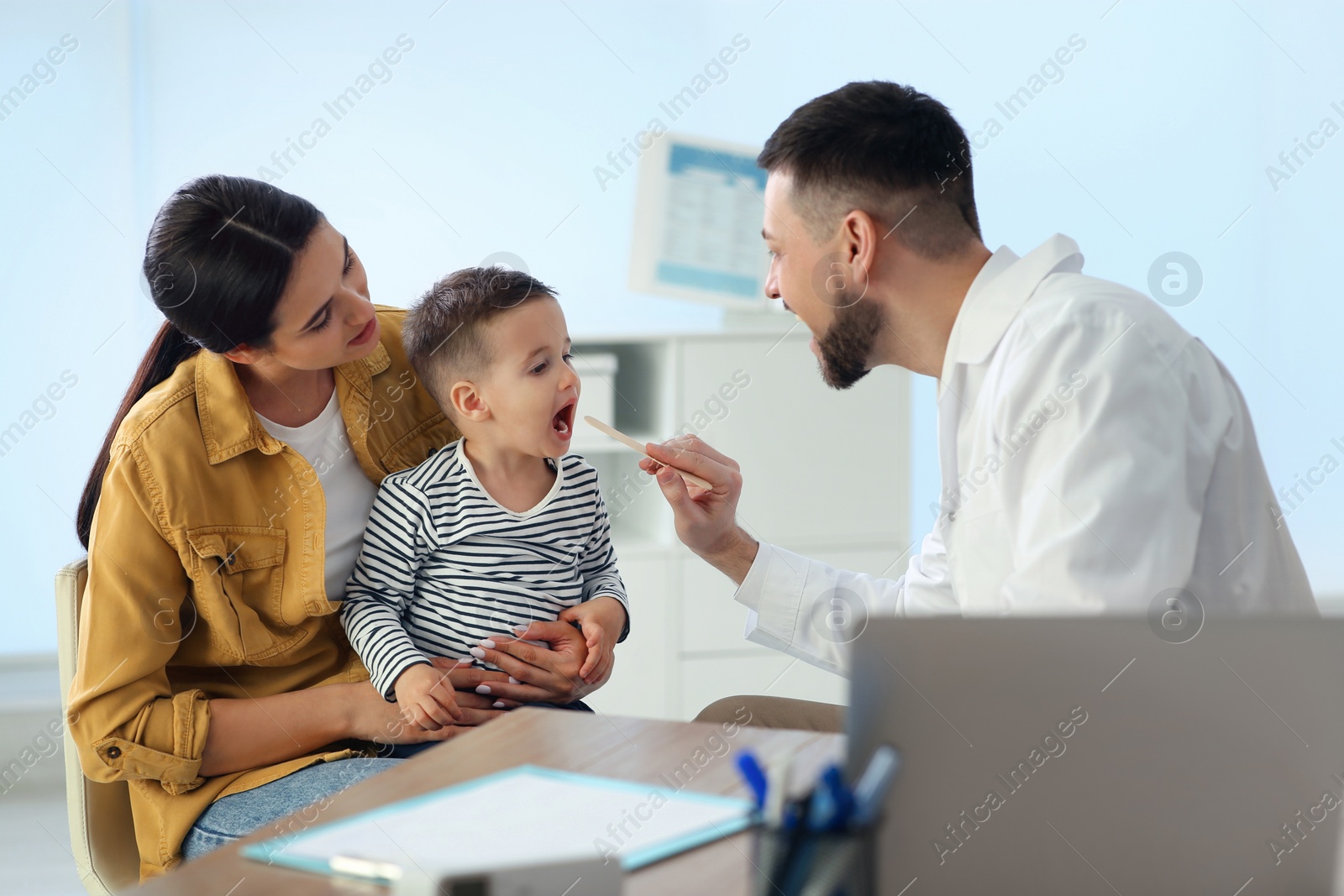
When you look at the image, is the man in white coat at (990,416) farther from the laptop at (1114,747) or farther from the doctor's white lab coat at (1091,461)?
the laptop at (1114,747)

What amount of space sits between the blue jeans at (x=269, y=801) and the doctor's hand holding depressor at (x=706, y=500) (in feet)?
1.77

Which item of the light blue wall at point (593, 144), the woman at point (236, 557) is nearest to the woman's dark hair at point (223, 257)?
the woman at point (236, 557)

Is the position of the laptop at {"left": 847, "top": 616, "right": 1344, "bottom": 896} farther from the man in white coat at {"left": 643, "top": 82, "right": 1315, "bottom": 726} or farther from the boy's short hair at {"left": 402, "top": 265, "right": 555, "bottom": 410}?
the boy's short hair at {"left": 402, "top": 265, "right": 555, "bottom": 410}

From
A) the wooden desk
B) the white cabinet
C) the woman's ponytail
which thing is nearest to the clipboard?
the wooden desk

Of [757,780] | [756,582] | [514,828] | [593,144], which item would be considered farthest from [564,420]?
[593,144]

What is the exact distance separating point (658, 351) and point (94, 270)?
155 centimetres

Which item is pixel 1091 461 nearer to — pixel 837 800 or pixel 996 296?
pixel 996 296

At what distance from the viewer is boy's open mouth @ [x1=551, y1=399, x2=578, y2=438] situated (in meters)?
1.70

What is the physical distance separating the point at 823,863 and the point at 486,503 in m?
1.07

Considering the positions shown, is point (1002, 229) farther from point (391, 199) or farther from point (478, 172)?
point (391, 199)

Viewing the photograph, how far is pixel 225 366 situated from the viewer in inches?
61.9

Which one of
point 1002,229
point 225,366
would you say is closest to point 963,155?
point 225,366

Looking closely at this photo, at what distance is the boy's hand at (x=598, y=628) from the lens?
5.31 ft

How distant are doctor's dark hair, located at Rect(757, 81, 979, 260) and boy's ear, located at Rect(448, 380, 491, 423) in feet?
1.72
